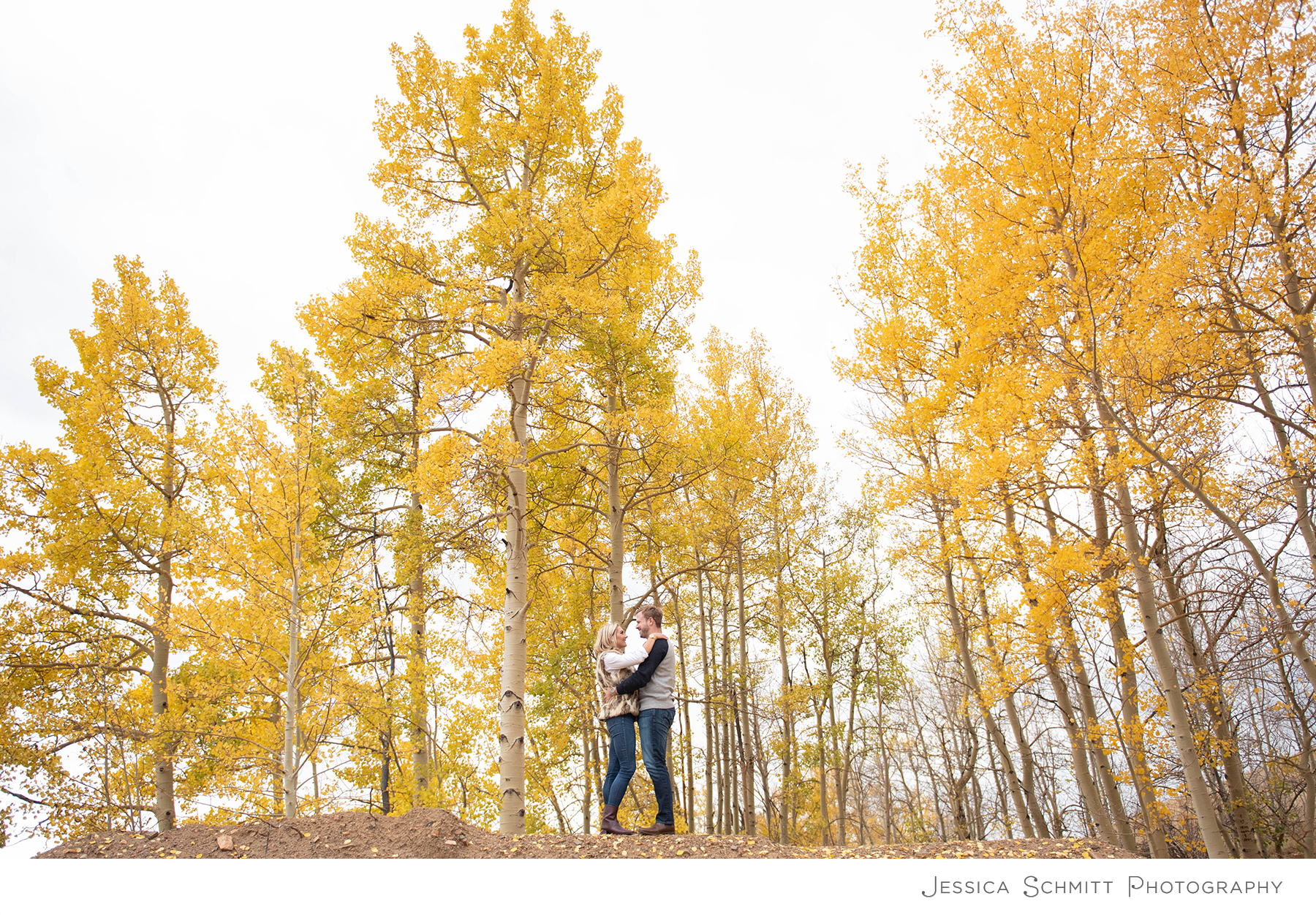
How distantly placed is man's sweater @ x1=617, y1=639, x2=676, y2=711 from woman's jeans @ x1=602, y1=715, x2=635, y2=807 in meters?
0.18

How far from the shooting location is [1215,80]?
216 inches

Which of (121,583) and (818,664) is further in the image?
(818,664)

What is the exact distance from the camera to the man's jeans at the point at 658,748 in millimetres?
4465

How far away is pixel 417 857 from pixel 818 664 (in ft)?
39.9

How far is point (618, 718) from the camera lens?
464 centimetres

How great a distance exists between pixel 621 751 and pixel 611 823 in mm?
512

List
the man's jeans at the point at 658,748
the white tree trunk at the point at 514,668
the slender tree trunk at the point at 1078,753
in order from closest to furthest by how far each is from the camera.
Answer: the man's jeans at the point at 658,748 → the white tree trunk at the point at 514,668 → the slender tree trunk at the point at 1078,753

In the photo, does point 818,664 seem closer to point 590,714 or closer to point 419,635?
point 590,714

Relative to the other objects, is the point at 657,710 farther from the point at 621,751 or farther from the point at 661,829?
the point at 661,829

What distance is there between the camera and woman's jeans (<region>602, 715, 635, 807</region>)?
4.57 metres

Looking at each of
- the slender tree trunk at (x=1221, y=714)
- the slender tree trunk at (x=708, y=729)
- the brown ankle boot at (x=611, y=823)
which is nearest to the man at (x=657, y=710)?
the brown ankle boot at (x=611, y=823)

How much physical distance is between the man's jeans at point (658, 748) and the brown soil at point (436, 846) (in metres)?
0.25

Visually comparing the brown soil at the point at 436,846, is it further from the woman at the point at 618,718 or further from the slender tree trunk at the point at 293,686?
the slender tree trunk at the point at 293,686

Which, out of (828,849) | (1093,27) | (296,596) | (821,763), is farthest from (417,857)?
(821,763)
